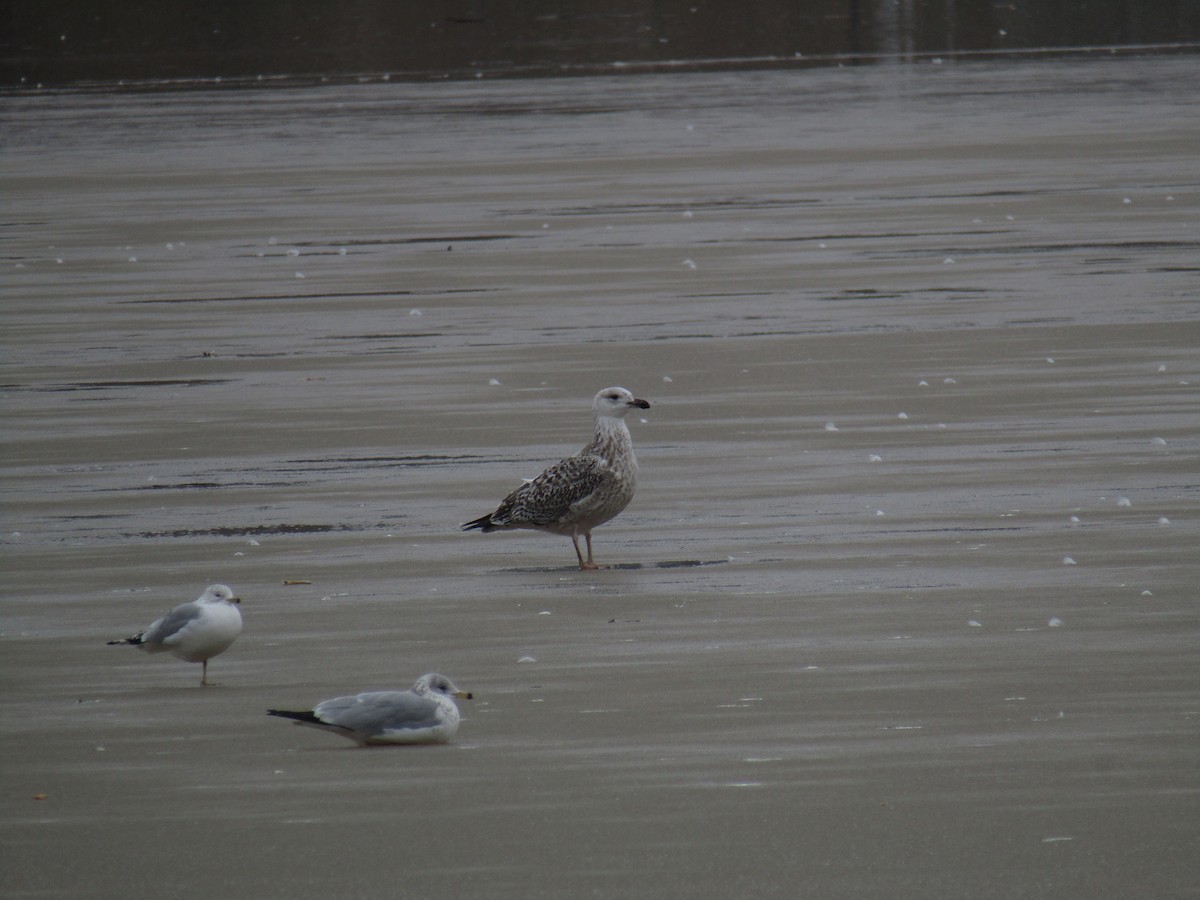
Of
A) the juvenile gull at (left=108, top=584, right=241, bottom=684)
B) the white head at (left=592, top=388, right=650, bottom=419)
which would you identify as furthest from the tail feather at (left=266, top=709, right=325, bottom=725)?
the white head at (left=592, top=388, right=650, bottom=419)

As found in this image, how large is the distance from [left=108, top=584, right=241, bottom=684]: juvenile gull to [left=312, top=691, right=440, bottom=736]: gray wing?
0.92 m

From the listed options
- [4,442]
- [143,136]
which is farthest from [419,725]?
[143,136]

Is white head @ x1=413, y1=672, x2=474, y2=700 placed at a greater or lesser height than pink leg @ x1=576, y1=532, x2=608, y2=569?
greater

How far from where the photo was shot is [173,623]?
29.7 feet

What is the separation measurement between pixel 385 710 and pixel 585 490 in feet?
10.5

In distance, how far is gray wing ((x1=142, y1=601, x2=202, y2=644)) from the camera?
29.6 ft

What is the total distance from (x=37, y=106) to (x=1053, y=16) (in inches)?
989

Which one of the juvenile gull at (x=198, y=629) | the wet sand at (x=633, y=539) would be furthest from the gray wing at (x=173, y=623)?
the wet sand at (x=633, y=539)

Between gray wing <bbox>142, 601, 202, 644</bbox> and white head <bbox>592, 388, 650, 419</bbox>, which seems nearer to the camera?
gray wing <bbox>142, 601, 202, 644</bbox>

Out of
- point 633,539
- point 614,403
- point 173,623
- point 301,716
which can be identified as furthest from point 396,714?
point 633,539

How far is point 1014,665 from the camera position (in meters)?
9.12

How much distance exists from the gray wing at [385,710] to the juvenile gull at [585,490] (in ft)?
10.1

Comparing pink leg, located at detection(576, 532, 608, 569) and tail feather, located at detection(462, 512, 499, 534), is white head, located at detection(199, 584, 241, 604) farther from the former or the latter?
pink leg, located at detection(576, 532, 608, 569)

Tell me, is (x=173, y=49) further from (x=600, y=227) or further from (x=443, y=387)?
(x=443, y=387)
